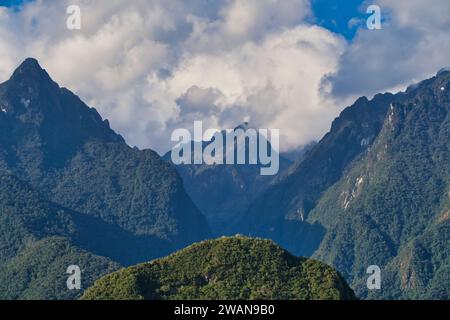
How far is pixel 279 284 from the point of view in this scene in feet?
370

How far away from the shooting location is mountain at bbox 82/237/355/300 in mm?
109250

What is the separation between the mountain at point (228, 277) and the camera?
109250mm

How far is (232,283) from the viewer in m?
113

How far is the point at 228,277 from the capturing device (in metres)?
113
